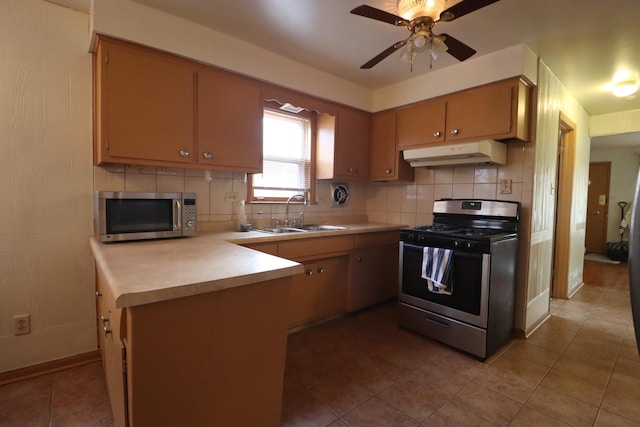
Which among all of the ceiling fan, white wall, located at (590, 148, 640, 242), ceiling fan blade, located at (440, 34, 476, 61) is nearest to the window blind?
the ceiling fan

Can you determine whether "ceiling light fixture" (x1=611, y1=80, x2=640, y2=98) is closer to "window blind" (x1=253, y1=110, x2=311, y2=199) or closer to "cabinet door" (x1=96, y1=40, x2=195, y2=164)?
"window blind" (x1=253, y1=110, x2=311, y2=199)

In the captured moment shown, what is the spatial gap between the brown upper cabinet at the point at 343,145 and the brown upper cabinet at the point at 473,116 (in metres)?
0.46

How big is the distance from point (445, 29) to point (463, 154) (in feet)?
3.00

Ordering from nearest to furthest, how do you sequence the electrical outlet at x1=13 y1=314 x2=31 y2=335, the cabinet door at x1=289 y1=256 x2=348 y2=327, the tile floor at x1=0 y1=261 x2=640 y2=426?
the tile floor at x1=0 y1=261 x2=640 y2=426 → the electrical outlet at x1=13 y1=314 x2=31 y2=335 → the cabinet door at x1=289 y1=256 x2=348 y2=327

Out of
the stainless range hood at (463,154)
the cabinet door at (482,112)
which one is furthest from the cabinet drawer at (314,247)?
the cabinet door at (482,112)

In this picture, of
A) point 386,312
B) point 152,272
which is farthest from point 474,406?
point 152,272

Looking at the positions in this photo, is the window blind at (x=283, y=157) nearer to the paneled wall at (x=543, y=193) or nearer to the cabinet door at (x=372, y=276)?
the cabinet door at (x=372, y=276)

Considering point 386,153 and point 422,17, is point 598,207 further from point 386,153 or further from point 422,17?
point 422,17

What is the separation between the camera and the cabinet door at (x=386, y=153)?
3.20 m

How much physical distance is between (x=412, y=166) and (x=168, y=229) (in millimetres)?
2353

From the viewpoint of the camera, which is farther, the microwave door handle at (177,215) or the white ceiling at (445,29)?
the microwave door handle at (177,215)

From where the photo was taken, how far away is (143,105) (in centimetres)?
196

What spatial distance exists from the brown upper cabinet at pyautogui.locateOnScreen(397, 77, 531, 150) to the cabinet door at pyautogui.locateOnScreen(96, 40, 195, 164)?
2.01m

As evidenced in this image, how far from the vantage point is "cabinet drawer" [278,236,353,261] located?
2.37m
